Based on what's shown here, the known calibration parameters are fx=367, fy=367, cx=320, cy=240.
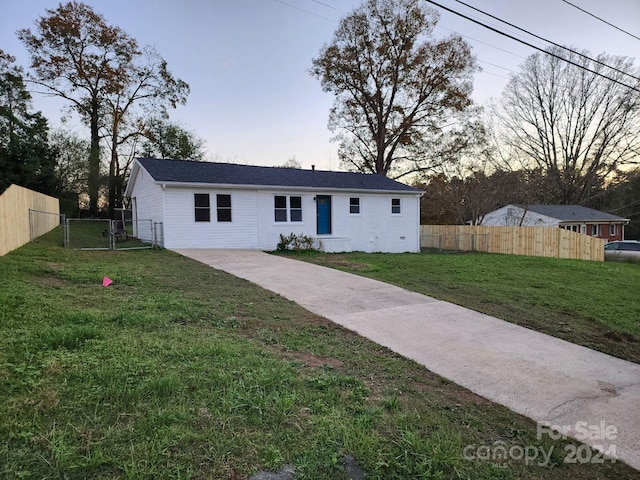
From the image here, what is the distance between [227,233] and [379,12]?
2281 cm

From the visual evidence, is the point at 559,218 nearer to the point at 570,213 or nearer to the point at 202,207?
the point at 570,213

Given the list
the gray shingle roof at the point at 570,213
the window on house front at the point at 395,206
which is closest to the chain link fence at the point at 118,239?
the window on house front at the point at 395,206

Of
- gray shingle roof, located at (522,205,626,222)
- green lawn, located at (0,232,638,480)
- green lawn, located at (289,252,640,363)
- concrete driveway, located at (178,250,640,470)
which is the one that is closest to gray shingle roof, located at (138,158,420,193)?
green lawn, located at (289,252,640,363)

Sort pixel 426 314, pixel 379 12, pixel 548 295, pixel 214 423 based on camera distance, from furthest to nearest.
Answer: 1. pixel 379 12
2. pixel 548 295
3. pixel 426 314
4. pixel 214 423

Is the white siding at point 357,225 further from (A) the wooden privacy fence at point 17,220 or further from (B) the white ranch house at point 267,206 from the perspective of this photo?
(A) the wooden privacy fence at point 17,220

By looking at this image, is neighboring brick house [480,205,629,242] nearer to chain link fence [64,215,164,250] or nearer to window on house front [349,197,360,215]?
window on house front [349,197,360,215]

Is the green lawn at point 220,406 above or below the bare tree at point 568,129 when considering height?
below

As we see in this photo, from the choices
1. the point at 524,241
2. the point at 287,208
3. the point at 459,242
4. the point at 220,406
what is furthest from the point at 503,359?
the point at 459,242

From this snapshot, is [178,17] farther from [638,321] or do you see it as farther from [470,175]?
[470,175]

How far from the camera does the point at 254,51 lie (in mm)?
14164

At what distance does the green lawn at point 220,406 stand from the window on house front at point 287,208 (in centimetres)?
1098

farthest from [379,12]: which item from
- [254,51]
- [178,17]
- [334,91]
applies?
[178,17]

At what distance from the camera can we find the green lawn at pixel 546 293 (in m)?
5.97

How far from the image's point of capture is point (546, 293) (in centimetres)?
872
